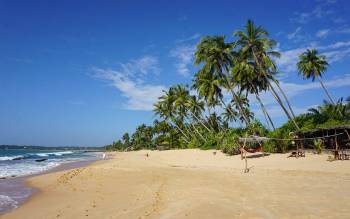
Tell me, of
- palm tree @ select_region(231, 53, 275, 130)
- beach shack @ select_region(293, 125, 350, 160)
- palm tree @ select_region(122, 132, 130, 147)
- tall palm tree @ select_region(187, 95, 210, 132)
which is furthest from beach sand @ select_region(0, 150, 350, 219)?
palm tree @ select_region(122, 132, 130, 147)

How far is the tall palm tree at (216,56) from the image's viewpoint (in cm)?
3684

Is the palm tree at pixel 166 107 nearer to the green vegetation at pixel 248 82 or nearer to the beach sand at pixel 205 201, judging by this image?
the green vegetation at pixel 248 82

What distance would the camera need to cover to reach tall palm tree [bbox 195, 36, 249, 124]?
3684 centimetres

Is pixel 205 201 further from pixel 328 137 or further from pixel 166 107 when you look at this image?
pixel 166 107

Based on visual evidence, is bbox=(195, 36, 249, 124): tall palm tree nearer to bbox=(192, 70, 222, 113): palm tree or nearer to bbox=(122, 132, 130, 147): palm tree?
bbox=(192, 70, 222, 113): palm tree

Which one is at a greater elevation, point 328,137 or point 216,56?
point 216,56

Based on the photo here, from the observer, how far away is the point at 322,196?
30.3 feet

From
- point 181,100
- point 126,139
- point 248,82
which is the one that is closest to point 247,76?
point 248,82

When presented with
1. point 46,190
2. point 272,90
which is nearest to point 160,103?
point 272,90

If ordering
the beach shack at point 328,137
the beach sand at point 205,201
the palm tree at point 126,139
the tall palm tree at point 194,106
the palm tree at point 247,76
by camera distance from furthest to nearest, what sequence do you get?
the palm tree at point 126,139 < the tall palm tree at point 194,106 < the palm tree at point 247,76 < the beach shack at point 328,137 < the beach sand at point 205,201

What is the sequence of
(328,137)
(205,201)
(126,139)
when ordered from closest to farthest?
(205,201), (328,137), (126,139)

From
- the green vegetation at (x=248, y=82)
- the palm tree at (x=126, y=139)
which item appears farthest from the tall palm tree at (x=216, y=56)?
the palm tree at (x=126, y=139)

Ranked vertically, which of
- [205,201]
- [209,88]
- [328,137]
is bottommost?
[205,201]

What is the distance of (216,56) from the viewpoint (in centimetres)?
3712
